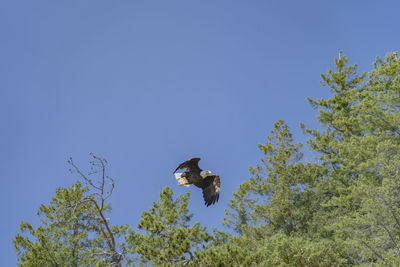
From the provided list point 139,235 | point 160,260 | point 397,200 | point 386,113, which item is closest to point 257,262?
point 160,260

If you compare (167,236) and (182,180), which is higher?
(182,180)

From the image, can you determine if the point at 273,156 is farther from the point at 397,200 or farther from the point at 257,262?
the point at 257,262

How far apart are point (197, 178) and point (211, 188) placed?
657 mm

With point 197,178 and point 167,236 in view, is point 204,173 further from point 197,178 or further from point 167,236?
point 167,236

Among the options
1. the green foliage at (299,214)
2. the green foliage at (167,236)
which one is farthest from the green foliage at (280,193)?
the green foliage at (167,236)

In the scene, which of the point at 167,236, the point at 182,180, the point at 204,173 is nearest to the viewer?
the point at 167,236

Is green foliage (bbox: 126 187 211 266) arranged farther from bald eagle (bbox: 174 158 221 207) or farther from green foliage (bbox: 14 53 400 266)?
bald eagle (bbox: 174 158 221 207)

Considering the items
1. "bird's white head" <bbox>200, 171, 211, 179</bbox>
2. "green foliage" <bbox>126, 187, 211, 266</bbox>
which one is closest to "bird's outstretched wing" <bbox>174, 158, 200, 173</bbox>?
"bird's white head" <bbox>200, 171, 211, 179</bbox>

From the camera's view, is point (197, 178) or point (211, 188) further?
point (197, 178)

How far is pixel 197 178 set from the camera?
1271 centimetres

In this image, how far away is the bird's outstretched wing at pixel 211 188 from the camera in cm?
1209

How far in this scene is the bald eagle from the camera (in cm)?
1242

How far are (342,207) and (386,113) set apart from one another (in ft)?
14.8

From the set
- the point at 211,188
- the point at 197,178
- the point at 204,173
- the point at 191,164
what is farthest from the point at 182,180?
the point at 211,188
